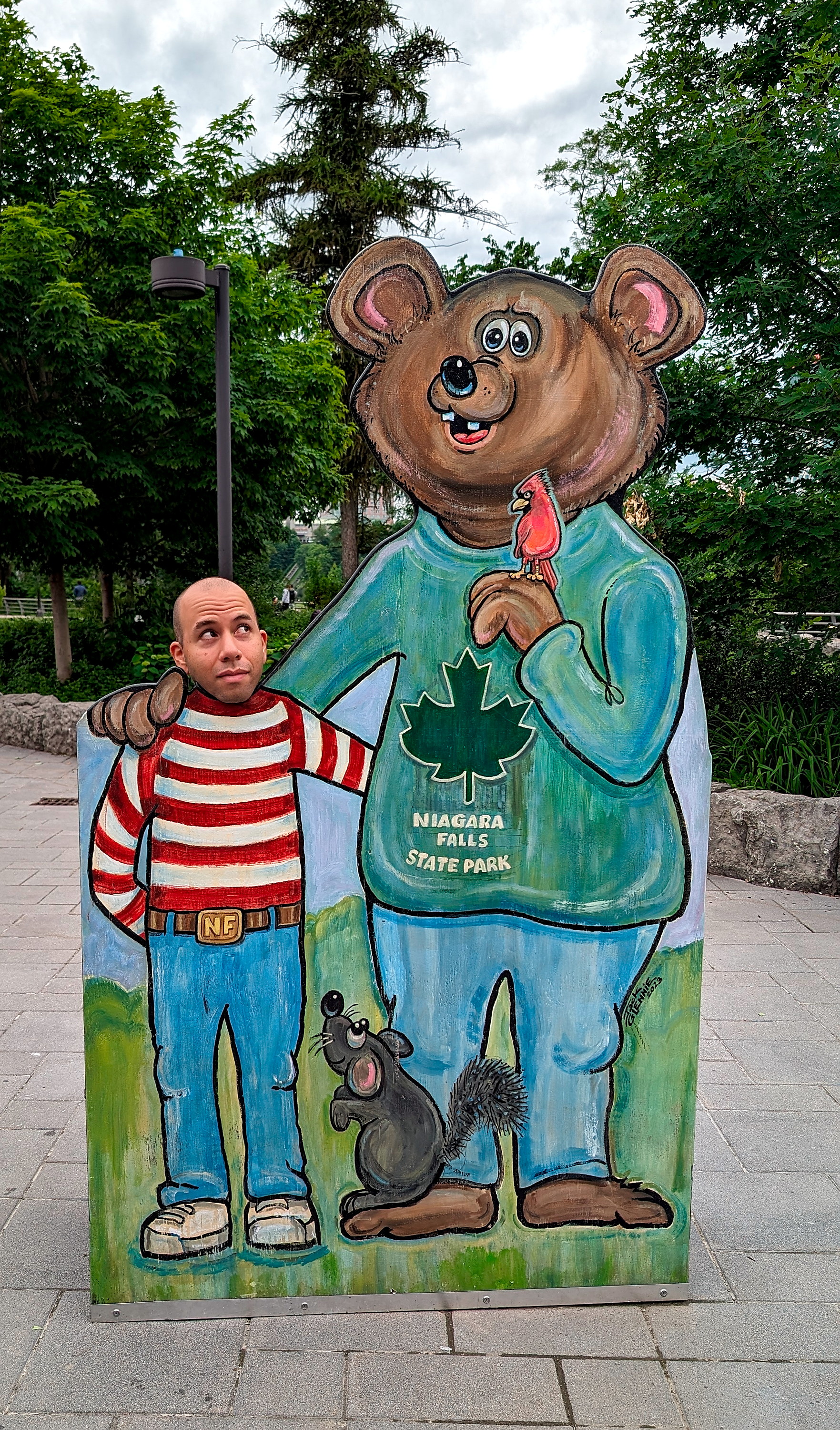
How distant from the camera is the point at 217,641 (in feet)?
8.64

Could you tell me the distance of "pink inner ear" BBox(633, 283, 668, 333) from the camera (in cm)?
266

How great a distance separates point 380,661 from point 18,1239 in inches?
85.0

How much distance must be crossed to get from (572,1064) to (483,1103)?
27 centimetres

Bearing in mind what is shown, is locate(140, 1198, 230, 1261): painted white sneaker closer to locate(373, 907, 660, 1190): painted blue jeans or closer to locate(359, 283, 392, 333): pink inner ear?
locate(373, 907, 660, 1190): painted blue jeans

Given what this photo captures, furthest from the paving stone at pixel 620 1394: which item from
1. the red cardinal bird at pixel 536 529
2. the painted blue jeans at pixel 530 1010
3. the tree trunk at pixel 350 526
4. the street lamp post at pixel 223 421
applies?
the tree trunk at pixel 350 526

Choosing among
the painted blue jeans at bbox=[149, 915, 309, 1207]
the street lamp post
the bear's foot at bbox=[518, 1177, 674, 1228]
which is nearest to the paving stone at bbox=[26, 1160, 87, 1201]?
the painted blue jeans at bbox=[149, 915, 309, 1207]

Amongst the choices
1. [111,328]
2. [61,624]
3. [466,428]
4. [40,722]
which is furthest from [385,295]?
[61,624]

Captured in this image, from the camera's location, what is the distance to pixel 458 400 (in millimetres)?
2678

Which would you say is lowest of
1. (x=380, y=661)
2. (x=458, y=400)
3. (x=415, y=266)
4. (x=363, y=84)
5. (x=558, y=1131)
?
(x=558, y=1131)

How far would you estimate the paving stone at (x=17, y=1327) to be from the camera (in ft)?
8.40

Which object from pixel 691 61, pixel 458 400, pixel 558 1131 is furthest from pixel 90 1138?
pixel 691 61

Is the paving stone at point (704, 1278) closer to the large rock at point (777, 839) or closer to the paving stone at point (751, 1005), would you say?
the paving stone at point (751, 1005)

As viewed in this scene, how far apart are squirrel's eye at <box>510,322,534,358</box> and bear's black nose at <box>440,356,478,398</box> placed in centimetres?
12

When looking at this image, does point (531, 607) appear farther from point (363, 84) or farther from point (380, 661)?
point (363, 84)
